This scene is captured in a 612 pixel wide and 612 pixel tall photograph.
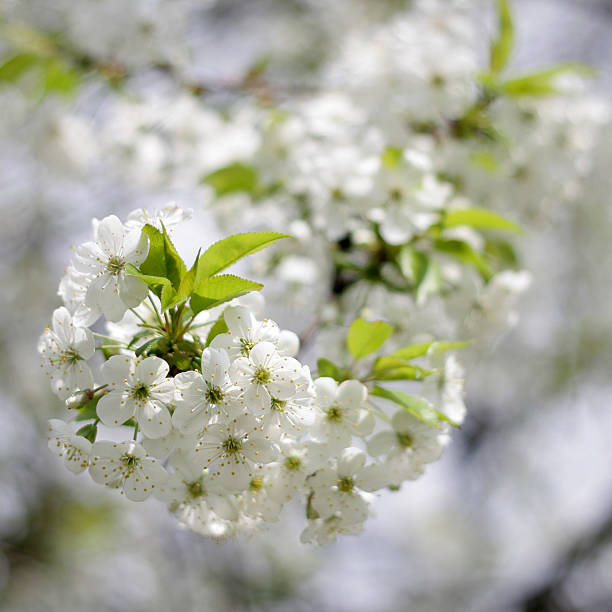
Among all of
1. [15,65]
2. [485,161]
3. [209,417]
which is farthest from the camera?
[15,65]

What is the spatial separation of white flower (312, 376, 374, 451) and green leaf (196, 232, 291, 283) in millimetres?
292

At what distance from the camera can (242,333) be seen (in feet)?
3.79

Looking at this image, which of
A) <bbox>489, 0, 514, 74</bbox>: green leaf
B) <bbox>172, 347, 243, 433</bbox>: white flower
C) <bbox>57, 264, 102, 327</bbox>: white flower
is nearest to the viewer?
<bbox>172, 347, 243, 433</bbox>: white flower

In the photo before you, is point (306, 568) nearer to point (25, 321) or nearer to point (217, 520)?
point (25, 321)

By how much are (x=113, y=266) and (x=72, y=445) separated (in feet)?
1.12

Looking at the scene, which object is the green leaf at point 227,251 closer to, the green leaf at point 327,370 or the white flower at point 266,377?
the white flower at point 266,377

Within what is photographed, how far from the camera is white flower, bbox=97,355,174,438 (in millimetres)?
1095

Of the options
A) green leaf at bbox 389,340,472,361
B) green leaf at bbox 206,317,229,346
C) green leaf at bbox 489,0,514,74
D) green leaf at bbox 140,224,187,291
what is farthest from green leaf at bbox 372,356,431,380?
green leaf at bbox 489,0,514,74

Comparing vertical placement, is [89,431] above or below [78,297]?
below

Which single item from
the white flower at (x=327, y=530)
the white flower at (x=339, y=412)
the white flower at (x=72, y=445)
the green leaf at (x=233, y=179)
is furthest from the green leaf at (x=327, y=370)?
the green leaf at (x=233, y=179)

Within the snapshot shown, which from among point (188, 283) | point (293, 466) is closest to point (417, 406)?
point (293, 466)

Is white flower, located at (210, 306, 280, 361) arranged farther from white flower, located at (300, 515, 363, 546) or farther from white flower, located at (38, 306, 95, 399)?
white flower, located at (300, 515, 363, 546)

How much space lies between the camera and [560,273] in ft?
18.1

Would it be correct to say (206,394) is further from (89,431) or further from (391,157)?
(391,157)
